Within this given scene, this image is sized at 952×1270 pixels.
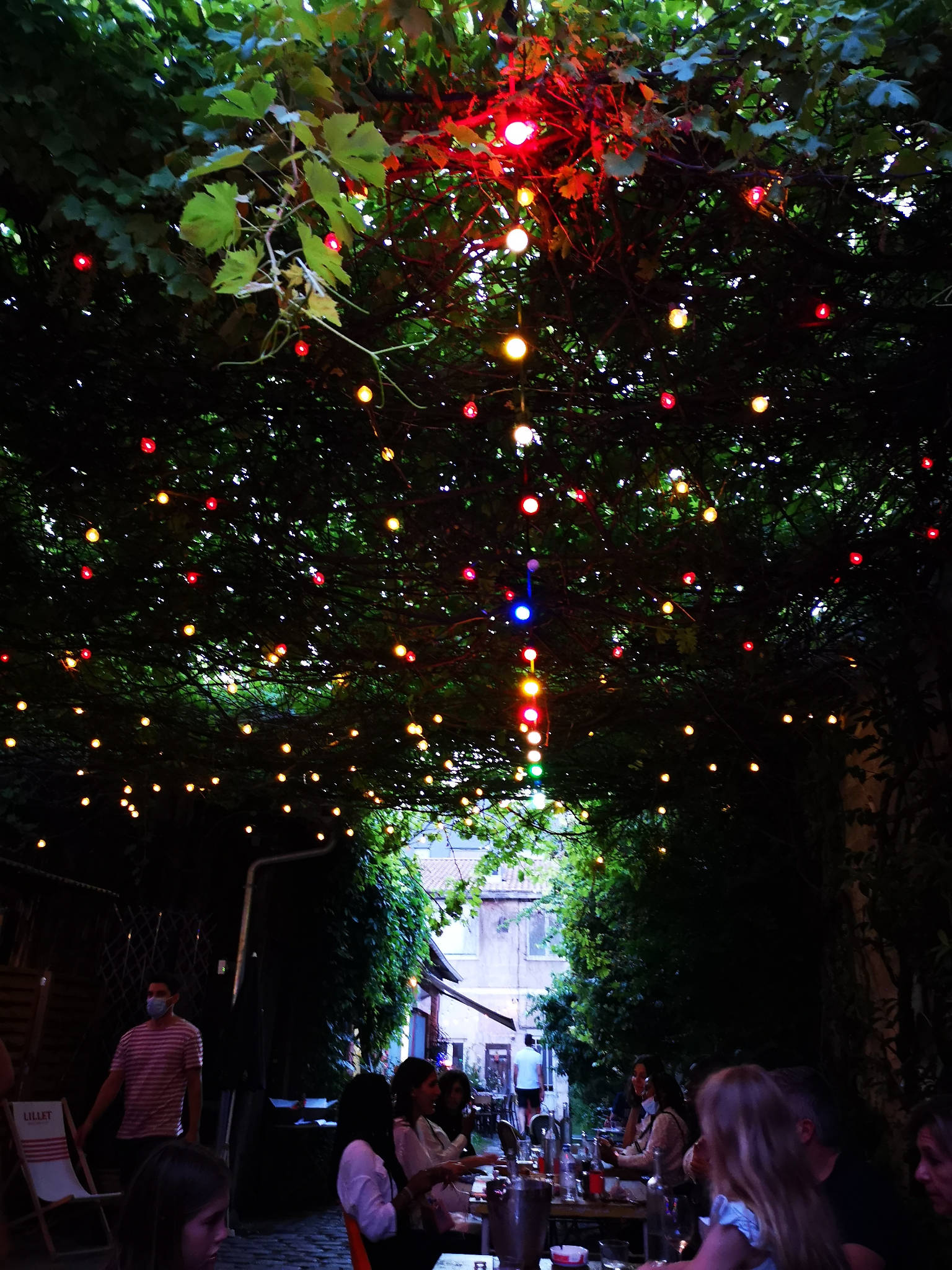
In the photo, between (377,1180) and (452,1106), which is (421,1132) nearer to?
(452,1106)

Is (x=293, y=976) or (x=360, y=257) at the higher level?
(x=360, y=257)

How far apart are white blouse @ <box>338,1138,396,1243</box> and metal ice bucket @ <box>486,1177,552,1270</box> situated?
0.69 meters

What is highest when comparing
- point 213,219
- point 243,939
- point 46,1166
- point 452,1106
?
point 213,219

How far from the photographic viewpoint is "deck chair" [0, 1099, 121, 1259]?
655 cm

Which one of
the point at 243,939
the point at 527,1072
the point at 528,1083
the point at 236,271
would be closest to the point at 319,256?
the point at 236,271

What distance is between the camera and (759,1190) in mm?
1995

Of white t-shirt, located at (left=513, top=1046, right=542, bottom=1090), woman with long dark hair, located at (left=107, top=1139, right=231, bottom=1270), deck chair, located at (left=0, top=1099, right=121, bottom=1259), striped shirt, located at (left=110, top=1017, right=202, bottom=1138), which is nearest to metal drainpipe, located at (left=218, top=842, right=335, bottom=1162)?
deck chair, located at (left=0, top=1099, right=121, bottom=1259)

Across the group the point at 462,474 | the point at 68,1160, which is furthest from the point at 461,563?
the point at 68,1160

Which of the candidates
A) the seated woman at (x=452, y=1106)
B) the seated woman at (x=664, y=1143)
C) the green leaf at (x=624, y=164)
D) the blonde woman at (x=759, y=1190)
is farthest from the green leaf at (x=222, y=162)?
the seated woman at (x=452, y=1106)

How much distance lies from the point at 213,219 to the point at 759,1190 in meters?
2.06

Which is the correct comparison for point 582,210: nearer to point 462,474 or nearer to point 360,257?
point 360,257

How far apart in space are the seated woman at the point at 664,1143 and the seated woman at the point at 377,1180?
2646 mm

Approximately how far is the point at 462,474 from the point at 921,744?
2.28m

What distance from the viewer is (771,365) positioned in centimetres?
343
